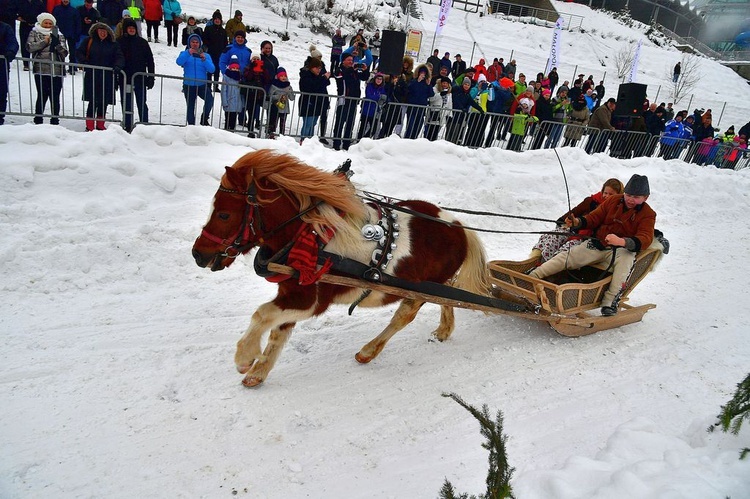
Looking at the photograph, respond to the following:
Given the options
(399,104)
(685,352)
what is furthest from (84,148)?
(685,352)

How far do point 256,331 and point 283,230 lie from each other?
0.78m

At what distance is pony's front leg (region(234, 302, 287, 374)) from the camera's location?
358 centimetres

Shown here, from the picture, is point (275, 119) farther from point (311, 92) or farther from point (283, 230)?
point (283, 230)

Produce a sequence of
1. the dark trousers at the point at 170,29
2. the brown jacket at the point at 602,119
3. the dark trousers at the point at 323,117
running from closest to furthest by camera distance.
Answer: the dark trousers at the point at 323,117, the brown jacket at the point at 602,119, the dark trousers at the point at 170,29

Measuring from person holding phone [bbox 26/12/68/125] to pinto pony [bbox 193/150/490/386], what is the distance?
16.9 ft

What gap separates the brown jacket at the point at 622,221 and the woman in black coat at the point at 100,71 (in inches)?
273

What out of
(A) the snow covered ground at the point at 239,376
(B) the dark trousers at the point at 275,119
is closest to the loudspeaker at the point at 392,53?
(B) the dark trousers at the point at 275,119

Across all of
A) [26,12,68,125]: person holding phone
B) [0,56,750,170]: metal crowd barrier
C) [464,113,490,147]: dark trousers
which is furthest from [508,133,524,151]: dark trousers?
[26,12,68,125]: person holding phone

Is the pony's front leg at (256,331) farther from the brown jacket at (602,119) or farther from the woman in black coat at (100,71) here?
the brown jacket at (602,119)

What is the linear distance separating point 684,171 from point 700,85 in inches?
1142

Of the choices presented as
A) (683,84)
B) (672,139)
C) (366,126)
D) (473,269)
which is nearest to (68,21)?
(366,126)

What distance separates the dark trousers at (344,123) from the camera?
9102 mm

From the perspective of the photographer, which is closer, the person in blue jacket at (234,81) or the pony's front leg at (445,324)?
the pony's front leg at (445,324)

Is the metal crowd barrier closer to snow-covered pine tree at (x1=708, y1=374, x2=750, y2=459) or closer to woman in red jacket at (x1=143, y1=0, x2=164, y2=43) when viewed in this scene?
woman in red jacket at (x1=143, y1=0, x2=164, y2=43)
